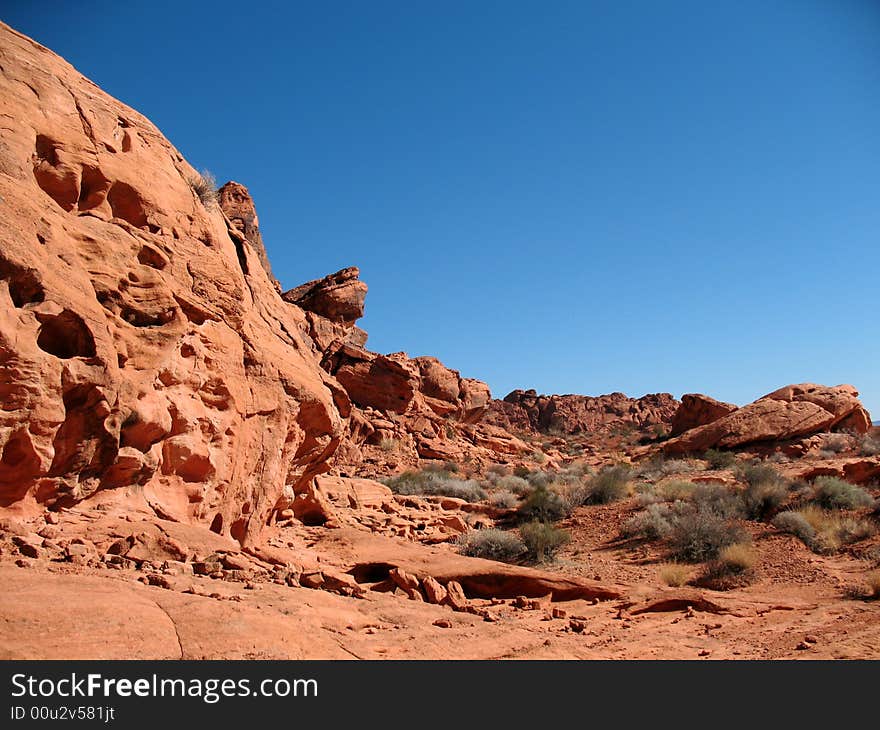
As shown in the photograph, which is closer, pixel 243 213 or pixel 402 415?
pixel 243 213

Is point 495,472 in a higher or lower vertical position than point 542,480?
higher

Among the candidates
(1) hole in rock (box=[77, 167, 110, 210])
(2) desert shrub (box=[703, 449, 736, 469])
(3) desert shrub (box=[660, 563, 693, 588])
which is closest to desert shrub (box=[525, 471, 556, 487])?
(2) desert shrub (box=[703, 449, 736, 469])

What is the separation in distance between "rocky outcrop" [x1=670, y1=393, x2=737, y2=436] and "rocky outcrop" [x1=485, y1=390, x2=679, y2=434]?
2437 centimetres

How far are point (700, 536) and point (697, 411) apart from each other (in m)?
28.5

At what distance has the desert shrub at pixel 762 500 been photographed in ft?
49.0

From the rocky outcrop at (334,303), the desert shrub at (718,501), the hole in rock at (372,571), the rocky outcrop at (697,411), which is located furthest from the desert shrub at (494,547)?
the rocky outcrop at (697,411)

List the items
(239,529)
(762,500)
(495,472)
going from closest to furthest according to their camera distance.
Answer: (239,529), (762,500), (495,472)

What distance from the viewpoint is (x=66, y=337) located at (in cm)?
580

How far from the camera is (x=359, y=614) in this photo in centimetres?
608

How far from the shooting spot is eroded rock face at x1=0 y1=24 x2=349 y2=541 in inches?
213

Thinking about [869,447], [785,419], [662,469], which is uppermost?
[785,419]

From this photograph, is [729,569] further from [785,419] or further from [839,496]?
[785,419]

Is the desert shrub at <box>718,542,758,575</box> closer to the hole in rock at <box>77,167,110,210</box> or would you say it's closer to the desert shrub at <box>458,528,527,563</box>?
the desert shrub at <box>458,528,527,563</box>

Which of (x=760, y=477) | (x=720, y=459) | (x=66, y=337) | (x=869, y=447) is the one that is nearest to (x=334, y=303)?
(x=720, y=459)
